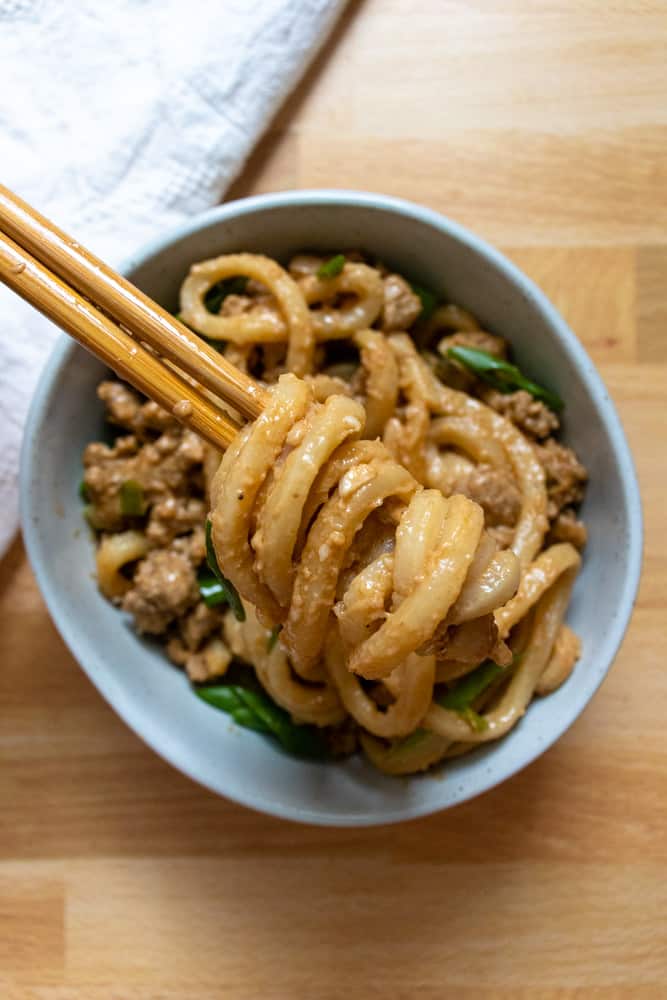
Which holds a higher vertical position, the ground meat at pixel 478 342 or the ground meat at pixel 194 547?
the ground meat at pixel 478 342

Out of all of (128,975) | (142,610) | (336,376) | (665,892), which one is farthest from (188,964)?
(336,376)

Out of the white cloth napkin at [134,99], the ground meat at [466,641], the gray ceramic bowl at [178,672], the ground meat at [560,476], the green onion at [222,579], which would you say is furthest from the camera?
the white cloth napkin at [134,99]

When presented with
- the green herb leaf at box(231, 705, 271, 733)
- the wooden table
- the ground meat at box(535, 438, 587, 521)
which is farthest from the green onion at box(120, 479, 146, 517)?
the ground meat at box(535, 438, 587, 521)

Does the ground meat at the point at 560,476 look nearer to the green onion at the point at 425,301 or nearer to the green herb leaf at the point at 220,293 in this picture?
the green onion at the point at 425,301

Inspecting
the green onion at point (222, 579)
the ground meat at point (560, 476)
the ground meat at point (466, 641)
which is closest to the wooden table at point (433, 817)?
the ground meat at point (560, 476)

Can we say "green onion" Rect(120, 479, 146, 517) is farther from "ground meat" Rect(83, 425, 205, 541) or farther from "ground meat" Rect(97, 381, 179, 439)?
"ground meat" Rect(97, 381, 179, 439)

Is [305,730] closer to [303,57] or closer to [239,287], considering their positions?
[239,287]

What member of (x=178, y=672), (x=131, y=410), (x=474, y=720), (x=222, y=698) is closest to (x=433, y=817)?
(x=474, y=720)
